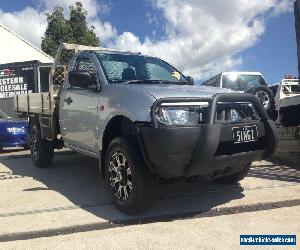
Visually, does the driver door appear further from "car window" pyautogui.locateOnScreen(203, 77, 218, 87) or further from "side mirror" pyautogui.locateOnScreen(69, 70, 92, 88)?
"car window" pyautogui.locateOnScreen(203, 77, 218, 87)

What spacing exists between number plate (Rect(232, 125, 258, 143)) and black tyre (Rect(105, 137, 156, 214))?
38.9 inches

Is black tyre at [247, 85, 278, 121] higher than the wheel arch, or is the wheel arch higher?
black tyre at [247, 85, 278, 121]

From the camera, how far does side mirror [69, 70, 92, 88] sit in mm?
5317

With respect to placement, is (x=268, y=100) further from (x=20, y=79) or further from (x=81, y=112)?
(x=20, y=79)

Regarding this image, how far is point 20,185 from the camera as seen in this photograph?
6523 millimetres

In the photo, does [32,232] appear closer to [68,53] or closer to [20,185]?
[20,185]

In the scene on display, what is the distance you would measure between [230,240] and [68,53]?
4.83 metres

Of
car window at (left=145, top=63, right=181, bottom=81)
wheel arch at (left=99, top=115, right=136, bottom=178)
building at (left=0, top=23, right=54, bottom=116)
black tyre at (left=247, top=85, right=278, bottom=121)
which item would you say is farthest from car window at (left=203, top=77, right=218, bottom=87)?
building at (left=0, top=23, right=54, bottom=116)

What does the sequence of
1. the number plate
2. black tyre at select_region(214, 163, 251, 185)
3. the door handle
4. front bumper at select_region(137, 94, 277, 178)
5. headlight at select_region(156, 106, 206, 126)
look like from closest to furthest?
1. front bumper at select_region(137, 94, 277, 178)
2. headlight at select_region(156, 106, 206, 126)
3. the number plate
4. black tyre at select_region(214, 163, 251, 185)
5. the door handle

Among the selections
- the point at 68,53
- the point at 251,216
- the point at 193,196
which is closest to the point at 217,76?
the point at 68,53

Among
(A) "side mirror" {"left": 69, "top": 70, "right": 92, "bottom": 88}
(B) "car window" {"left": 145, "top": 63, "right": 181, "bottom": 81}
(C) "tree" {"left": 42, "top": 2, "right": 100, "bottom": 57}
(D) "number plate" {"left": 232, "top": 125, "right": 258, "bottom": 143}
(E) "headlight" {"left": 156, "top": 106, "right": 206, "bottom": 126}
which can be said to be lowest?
(D) "number plate" {"left": 232, "top": 125, "right": 258, "bottom": 143}

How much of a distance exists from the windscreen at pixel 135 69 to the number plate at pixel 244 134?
1.48 meters

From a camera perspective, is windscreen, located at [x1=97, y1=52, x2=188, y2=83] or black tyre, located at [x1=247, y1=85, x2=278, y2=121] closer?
windscreen, located at [x1=97, y1=52, x2=188, y2=83]

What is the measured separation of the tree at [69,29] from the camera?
107 ft
